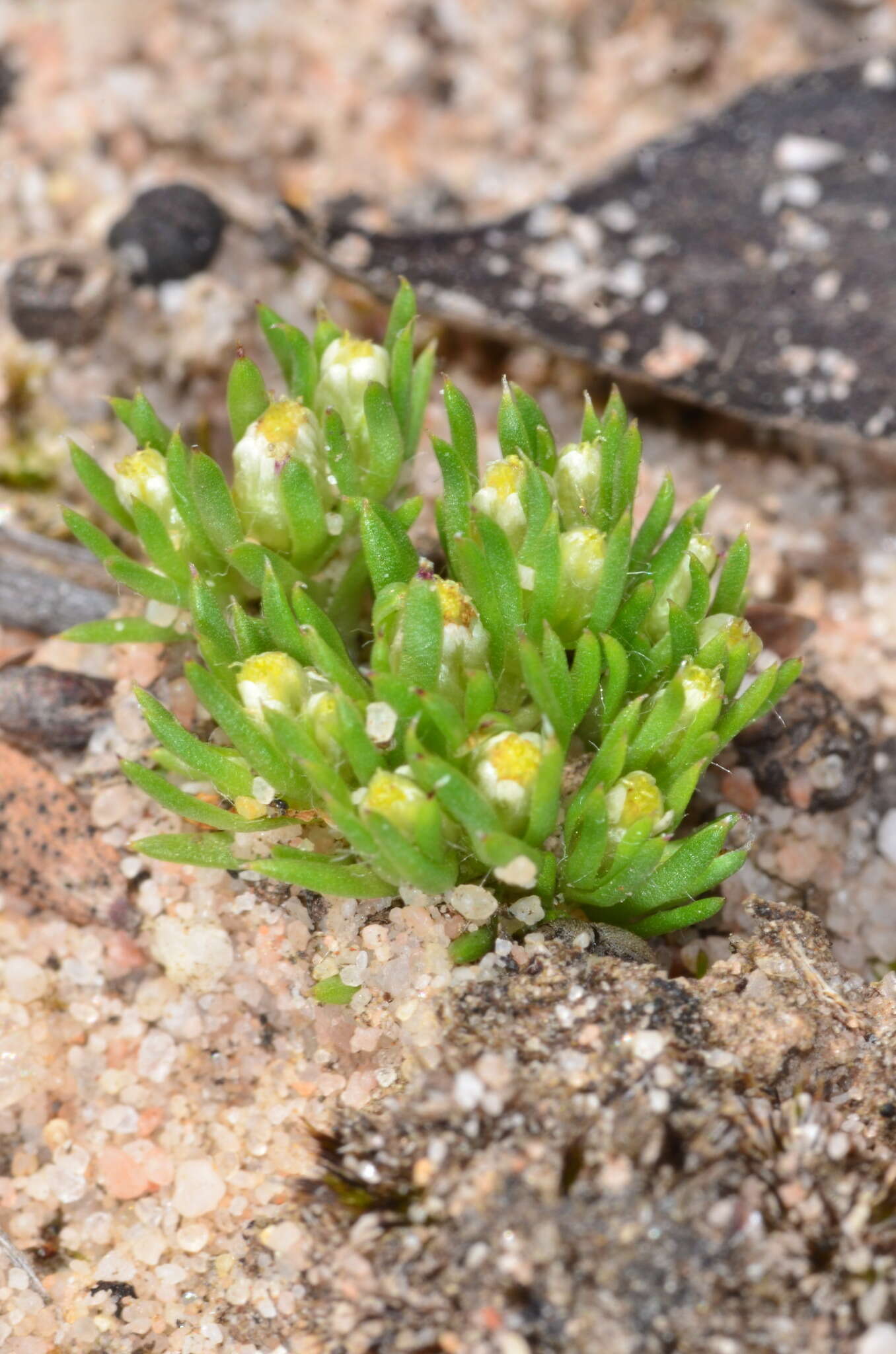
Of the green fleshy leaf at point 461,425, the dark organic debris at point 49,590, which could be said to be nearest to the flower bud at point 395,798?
the green fleshy leaf at point 461,425

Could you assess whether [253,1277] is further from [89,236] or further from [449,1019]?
[89,236]

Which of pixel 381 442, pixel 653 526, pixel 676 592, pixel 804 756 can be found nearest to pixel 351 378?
pixel 381 442

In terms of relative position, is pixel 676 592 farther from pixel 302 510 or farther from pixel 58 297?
pixel 58 297

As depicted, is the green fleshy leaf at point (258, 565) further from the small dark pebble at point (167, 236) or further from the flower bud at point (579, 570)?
the small dark pebble at point (167, 236)

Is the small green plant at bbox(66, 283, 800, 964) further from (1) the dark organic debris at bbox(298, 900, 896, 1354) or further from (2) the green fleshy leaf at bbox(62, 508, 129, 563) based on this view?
(1) the dark organic debris at bbox(298, 900, 896, 1354)

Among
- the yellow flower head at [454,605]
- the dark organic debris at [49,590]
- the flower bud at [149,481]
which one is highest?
the flower bud at [149,481]

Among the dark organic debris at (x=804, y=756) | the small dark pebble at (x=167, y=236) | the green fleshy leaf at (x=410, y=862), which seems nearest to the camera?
the green fleshy leaf at (x=410, y=862)
